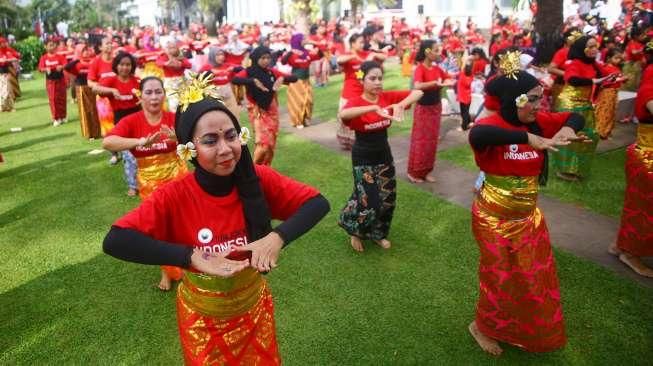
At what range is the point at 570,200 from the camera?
6.98m

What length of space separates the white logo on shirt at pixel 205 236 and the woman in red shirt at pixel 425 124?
17.6 ft

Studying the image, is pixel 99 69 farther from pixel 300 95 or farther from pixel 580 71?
pixel 580 71

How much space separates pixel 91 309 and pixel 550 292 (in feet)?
13.0

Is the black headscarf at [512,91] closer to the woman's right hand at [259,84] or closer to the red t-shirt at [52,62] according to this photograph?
the woman's right hand at [259,84]

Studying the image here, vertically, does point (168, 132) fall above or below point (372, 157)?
above

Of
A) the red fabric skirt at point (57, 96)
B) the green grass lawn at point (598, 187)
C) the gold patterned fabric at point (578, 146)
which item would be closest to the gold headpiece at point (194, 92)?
the green grass lawn at point (598, 187)

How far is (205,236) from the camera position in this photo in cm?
252

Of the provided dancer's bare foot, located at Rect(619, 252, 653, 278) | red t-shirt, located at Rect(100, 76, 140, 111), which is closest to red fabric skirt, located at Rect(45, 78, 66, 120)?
red t-shirt, located at Rect(100, 76, 140, 111)

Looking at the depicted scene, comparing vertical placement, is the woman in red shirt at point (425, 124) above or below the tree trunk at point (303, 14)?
below

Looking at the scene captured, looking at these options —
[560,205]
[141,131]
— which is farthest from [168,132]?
[560,205]


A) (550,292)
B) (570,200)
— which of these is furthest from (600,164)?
(550,292)

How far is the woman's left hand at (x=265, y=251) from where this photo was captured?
7.38 ft

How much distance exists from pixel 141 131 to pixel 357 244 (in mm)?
2560

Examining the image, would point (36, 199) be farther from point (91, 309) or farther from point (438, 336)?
point (438, 336)
